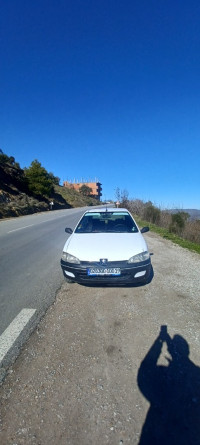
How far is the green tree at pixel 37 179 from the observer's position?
40.5 meters

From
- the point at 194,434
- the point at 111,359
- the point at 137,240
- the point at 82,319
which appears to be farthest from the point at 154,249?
the point at 194,434

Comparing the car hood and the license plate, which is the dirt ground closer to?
the license plate

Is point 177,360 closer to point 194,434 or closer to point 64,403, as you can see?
point 194,434

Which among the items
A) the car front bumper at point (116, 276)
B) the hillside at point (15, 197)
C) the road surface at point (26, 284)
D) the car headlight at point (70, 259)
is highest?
the hillside at point (15, 197)

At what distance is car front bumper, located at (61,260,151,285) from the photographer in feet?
11.8

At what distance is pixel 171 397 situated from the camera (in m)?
1.92

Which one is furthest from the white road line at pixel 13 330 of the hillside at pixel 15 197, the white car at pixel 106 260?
the hillside at pixel 15 197

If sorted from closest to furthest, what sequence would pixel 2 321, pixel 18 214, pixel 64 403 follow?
pixel 64 403, pixel 2 321, pixel 18 214

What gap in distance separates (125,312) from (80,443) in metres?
1.89

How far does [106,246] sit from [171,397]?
2415mm

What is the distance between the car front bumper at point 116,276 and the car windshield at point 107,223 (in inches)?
54.2

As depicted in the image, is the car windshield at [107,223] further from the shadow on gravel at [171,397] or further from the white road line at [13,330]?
the shadow on gravel at [171,397]

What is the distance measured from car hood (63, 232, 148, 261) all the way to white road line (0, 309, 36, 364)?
1.23 metres

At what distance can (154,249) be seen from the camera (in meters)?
8.11
